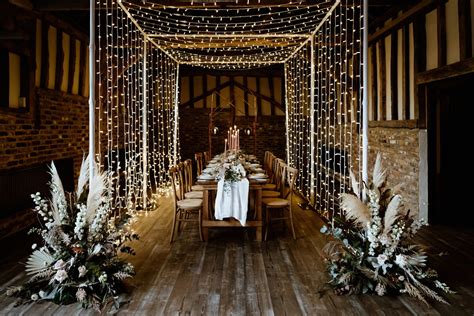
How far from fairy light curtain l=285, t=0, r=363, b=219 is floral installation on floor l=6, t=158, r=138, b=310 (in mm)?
3757

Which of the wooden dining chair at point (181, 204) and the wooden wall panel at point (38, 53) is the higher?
the wooden wall panel at point (38, 53)

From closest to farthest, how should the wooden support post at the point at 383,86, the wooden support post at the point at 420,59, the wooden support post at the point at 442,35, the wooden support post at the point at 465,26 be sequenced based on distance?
the wooden support post at the point at 465,26, the wooden support post at the point at 442,35, the wooden support post at the point at 420,59, the wooden support post at the point at 383,86

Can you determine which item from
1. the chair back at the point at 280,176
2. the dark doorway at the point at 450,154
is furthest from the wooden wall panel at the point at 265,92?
the dark doorway at the point at 450,154

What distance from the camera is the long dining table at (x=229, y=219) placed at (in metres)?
5.49

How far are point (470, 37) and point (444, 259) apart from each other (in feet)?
8.70

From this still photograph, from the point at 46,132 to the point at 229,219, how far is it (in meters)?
3.36

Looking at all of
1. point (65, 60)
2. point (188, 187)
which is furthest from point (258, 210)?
point (65, 60)

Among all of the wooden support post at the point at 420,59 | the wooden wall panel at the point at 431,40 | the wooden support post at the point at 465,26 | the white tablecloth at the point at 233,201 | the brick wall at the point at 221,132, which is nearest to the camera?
the wooden support post at the point at 465,26

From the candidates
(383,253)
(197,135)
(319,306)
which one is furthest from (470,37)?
(197,135)

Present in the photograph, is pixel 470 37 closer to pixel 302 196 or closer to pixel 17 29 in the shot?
pixel 302 196

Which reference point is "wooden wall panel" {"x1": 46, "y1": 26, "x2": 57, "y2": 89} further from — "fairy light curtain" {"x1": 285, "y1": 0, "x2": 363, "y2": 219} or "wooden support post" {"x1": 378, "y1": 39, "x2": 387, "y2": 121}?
"wooden support post" {"x1": 378, "y1": 39, "x2": 387, "y2": 121}

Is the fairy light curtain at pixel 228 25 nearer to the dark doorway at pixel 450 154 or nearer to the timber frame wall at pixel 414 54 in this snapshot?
the timber frame wall at pixel 414 54

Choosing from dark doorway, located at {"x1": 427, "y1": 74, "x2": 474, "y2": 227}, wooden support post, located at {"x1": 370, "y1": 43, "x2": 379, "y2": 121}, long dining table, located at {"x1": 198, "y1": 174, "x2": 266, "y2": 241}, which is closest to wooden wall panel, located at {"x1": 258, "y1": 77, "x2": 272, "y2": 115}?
wooden support post, located at {"x1": 370, "y1": 43, "x2": 379, "y2": 121}

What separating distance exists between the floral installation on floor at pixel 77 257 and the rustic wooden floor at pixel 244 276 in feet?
0.41
